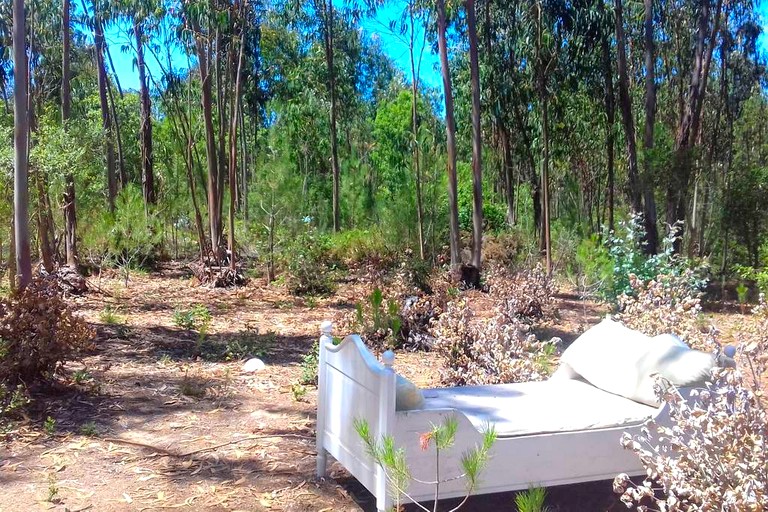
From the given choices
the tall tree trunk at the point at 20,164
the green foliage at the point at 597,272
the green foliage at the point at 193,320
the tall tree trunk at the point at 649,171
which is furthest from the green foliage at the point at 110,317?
the tall tree trunk at the point at 649,171

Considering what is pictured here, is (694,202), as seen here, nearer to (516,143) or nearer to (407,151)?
(516,143)

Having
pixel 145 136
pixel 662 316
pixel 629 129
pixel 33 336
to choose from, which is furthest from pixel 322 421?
pixel 145 136

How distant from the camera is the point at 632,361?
469 cm

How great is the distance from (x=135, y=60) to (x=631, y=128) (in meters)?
12.4

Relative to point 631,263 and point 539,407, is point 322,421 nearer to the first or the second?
A: point 539,407

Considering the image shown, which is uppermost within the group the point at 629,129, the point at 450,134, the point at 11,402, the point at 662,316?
the point at 629,129

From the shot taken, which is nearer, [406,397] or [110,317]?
[406,397]

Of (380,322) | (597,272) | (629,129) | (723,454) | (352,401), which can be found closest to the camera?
(723,454)

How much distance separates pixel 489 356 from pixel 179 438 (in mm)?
2481

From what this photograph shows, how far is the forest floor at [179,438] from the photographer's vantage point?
179 inches

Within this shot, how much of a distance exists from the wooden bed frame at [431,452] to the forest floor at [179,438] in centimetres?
44

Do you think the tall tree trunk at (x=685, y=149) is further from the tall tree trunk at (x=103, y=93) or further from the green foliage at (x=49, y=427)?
the tall tree trunk at (x=103, y=93)

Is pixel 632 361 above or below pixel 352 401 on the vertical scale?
above

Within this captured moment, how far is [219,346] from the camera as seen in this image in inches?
346
